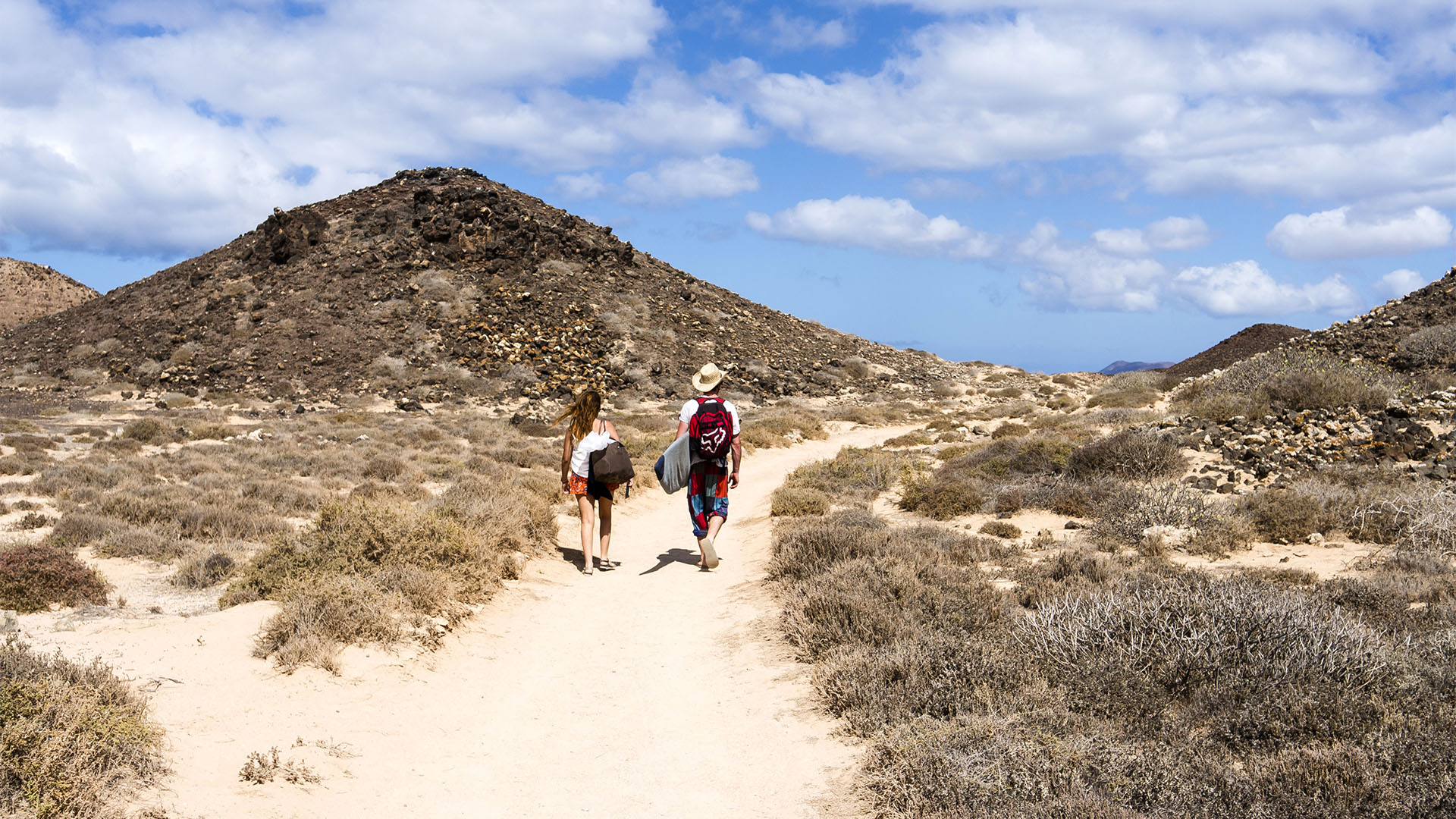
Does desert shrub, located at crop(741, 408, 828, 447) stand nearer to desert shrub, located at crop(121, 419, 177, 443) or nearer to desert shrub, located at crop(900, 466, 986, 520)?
desert shrub, located at crop(900, 466, 986, 520)

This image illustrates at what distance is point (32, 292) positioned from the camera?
64.8 meters

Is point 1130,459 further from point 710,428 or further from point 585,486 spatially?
point 585,486

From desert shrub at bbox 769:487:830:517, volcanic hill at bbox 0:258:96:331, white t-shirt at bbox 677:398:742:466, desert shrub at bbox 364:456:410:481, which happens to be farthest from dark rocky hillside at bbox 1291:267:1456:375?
volcanic hill at bbox 0:258:96:331

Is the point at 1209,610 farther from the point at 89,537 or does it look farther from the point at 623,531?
the point at 89,537

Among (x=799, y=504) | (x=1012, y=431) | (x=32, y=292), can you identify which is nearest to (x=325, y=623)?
(x=799, y=504)

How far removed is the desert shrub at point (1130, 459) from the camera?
11398 millimetres

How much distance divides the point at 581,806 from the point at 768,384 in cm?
3341

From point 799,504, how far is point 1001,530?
2.86 meters

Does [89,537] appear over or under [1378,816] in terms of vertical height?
over

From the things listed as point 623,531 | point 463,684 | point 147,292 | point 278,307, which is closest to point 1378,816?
point 463,684

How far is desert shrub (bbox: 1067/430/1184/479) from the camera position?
11398 millimetres

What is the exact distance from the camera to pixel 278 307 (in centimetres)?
3831

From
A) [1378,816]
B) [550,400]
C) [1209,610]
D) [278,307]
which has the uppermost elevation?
[278,307]

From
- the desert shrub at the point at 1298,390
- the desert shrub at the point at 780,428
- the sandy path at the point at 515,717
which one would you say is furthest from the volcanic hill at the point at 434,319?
the sandy path at the point at 515,717
